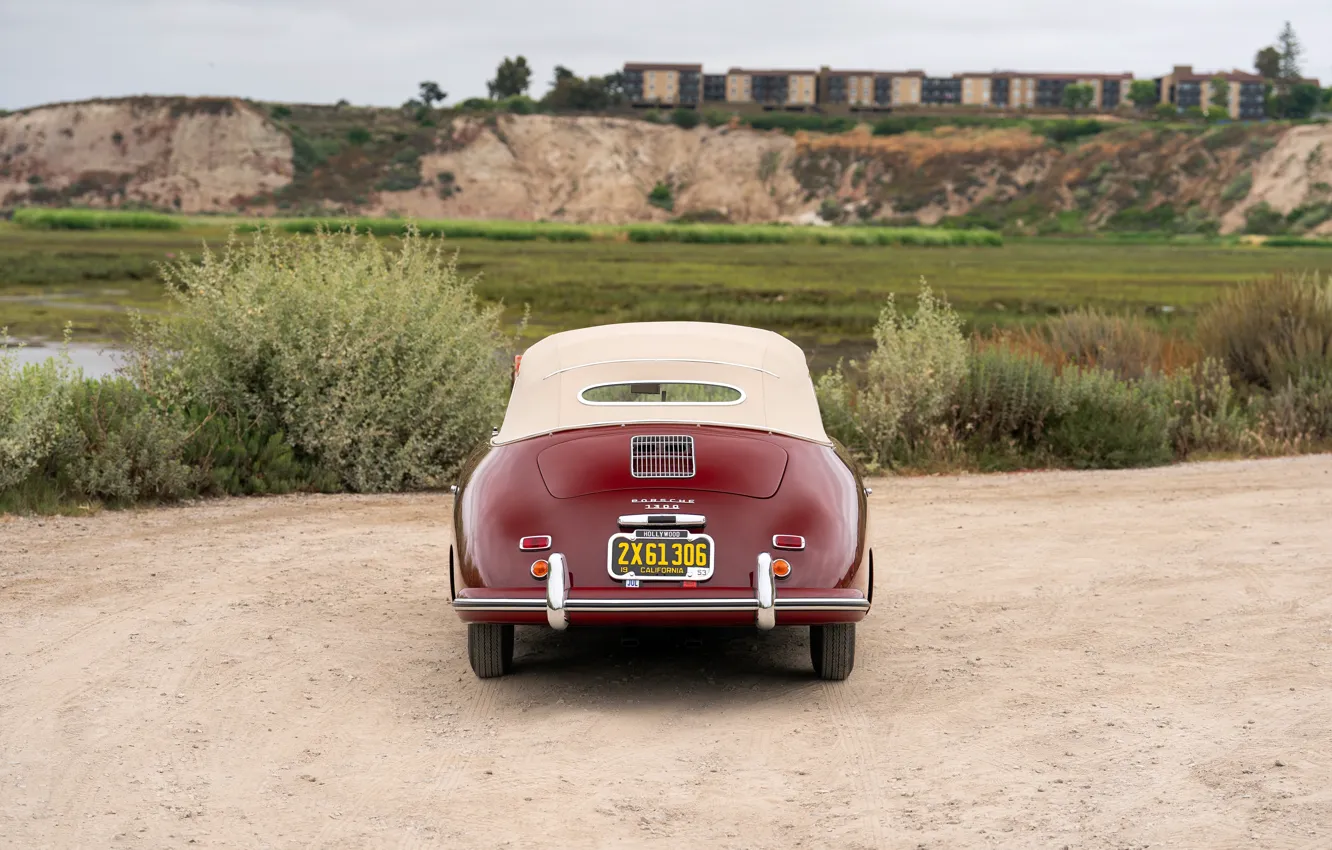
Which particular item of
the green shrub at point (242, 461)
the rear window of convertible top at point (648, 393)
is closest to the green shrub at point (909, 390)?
the green shrub at point (242, 461)

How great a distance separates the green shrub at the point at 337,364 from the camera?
13531 mm

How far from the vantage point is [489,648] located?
24.4 feet

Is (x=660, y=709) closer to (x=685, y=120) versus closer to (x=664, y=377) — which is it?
(x=664, y=377)

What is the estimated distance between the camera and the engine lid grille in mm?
6844

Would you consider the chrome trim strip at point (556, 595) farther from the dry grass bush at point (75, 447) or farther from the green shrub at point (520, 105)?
the green shrub at point (520, 105)

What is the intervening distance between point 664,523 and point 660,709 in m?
0.91

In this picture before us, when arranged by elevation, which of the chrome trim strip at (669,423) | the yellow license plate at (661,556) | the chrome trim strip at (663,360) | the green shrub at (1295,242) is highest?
the chrome trim strip at (663,360)

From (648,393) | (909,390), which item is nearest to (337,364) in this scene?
(648,393)

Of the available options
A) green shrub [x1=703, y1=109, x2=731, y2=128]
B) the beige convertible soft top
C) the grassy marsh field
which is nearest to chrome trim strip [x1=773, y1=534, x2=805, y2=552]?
the beige convertible soft top

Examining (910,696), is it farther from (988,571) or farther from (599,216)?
(599,216)

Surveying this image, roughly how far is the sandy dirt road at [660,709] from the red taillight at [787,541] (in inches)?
29.7

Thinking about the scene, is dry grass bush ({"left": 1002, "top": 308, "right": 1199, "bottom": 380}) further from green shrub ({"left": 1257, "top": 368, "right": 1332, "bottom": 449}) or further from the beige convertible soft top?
the beige convertible soft top

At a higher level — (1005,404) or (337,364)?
(337,364)

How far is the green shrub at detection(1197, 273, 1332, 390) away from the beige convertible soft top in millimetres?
12508
